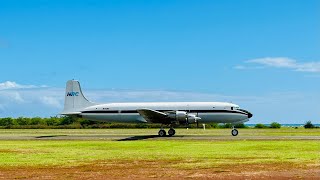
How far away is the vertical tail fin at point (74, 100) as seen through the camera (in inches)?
2496

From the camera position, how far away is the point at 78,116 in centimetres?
6256

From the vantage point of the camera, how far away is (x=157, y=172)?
21516 mm

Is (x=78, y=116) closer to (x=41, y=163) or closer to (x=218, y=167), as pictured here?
(x=41, y=163)

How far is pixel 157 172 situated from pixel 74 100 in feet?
145

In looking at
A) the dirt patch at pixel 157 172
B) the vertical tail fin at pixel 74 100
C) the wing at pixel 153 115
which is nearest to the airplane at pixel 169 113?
the wing at pixel 153 115

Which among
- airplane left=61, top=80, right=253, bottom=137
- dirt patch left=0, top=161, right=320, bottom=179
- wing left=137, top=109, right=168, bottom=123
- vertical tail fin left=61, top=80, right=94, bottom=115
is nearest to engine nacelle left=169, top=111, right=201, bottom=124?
airplane left=61, top=80, right=253, bottom=137

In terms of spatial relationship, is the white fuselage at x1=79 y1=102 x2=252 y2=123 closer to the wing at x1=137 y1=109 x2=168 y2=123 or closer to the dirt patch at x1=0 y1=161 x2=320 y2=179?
the wing at x1=137 y1=109 x2=168 y2=123

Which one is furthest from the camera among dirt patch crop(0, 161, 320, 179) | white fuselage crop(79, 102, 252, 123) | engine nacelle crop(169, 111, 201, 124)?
white fuselage crop(79, 102, 252, 123)

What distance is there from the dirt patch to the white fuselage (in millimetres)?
33030

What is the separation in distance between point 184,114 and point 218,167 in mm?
32590

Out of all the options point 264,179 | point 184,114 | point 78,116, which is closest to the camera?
point 264,179

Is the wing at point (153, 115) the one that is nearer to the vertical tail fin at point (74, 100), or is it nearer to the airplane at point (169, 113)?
the airplane at point (169, 113)

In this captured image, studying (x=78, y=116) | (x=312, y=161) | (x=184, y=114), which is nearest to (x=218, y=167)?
(x=312, y=161)

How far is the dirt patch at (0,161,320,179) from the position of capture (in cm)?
2016
